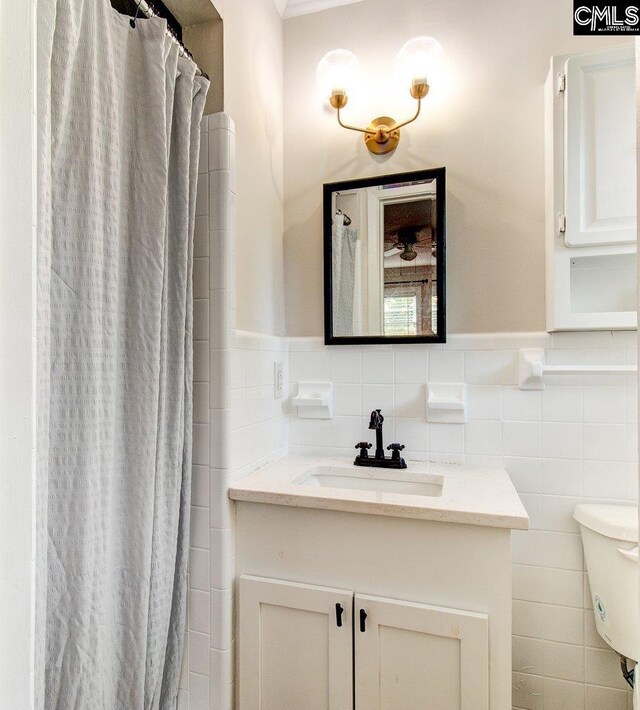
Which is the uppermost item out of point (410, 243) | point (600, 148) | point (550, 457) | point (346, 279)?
point (600, 148)

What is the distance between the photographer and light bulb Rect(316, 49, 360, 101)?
152cm

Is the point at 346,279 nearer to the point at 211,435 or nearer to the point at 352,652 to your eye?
the point at 211,435

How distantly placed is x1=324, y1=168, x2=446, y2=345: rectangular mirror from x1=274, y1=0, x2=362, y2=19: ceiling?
691mm

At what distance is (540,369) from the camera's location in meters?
1.38

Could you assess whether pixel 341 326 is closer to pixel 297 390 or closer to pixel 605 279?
pixel 297 390

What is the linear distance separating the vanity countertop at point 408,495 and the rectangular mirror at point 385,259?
452 mm

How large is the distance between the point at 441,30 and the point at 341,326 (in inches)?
43.8

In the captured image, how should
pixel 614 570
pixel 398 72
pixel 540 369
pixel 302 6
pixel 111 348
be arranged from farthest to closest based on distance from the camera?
pixel 302 6, pixel 398 72, pixel 540 369, pixel 614 570, pixel 111 348

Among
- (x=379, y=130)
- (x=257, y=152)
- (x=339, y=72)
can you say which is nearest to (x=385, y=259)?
(x=379, y=130)

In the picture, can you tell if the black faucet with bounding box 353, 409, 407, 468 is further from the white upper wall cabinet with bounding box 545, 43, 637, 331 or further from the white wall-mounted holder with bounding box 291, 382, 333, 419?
the white upper wall cabinet with bounding box 545, 43, 637, 331

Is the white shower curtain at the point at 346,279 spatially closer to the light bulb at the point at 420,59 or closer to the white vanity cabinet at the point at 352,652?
the light bulb at the point at 420,59

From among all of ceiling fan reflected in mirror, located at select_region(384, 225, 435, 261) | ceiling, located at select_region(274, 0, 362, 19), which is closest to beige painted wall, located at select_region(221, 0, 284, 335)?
ceiling, located at select_region(274, 0, 362, 19)

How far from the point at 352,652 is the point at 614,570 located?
2.43 ft

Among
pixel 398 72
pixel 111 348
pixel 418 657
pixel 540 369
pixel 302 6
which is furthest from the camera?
pixel 302 6
